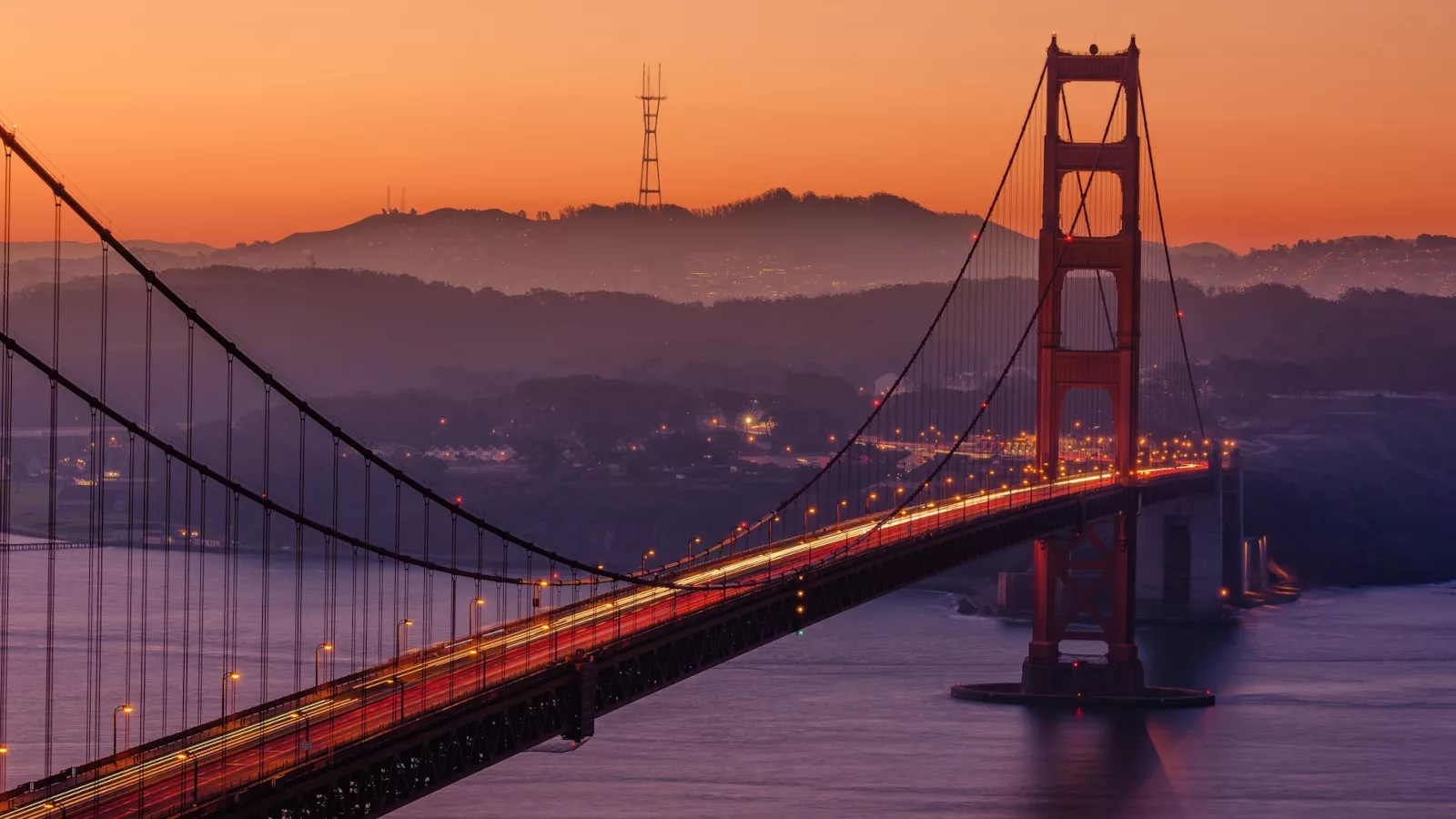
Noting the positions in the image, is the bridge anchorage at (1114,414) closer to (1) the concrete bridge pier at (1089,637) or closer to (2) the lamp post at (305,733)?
(1) the concrete bridge pier at (1089,637)

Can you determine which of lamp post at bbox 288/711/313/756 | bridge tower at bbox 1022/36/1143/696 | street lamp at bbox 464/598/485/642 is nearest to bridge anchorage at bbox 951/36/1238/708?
bridge tower at bbox 1022/36/1143/696

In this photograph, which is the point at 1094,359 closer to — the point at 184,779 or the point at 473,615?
the point at 473,615

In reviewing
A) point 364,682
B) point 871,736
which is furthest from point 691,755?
point 364,682

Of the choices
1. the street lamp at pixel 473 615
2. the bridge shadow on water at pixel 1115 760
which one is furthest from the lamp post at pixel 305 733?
the bridge shadow on water at pixel 1115 760

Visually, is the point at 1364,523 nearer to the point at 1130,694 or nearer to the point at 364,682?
the point at 1130,694

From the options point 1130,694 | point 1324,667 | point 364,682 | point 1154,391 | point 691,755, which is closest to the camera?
point 364,682
